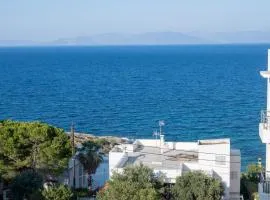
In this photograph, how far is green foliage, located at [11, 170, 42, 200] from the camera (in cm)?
2458

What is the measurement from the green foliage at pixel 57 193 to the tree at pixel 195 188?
448cm

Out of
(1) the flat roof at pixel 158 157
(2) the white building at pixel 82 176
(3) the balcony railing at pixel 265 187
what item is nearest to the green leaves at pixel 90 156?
(2) the white building at pixel 82 176

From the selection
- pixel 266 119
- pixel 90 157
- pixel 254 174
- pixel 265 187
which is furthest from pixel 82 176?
pixel 266 119

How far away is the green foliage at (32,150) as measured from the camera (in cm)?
2616

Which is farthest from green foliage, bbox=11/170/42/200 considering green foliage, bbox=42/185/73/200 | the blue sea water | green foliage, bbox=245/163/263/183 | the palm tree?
the blue sea water

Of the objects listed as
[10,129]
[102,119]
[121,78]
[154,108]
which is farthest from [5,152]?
[121,78]

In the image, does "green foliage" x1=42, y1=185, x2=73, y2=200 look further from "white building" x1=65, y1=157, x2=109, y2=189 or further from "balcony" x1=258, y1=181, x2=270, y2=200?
"balcony" x1=258, y1=181, x2=270, y2=200

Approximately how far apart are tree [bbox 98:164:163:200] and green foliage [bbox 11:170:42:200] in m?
3.20

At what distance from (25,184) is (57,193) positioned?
249cm

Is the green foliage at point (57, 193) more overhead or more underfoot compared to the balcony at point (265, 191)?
more underfoot

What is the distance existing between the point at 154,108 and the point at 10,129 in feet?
172

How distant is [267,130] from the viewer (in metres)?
17.8

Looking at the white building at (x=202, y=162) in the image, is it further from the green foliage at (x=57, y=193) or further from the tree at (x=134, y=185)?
the green foliage at (x=57, y=193)

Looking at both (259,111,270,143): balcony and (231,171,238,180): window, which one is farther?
(231,171,238,180): window
